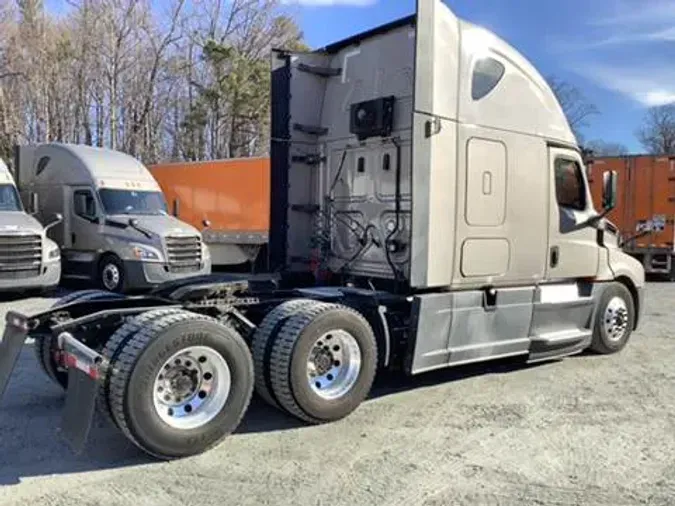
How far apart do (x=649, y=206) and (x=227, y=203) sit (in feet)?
36.8

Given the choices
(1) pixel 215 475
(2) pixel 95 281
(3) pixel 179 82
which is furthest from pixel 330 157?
(3) pixel 179 82

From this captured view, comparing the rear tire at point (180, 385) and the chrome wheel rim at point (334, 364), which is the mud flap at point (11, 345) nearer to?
the rear tire at point (180, 385)

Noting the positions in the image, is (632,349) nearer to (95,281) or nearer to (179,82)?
(95,281)

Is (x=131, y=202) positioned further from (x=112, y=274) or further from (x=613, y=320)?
(x=613, y=320)

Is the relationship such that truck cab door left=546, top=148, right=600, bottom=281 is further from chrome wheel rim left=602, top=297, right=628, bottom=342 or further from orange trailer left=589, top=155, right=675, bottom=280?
orange trailer left=589, top=155, right=675, bottom=280

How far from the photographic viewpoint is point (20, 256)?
43.9 feet

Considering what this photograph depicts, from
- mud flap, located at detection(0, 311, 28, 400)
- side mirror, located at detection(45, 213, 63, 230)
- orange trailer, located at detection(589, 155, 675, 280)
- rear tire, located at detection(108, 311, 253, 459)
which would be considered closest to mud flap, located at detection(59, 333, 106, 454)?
rear tire, located at detection(108, 311, 253, 459)

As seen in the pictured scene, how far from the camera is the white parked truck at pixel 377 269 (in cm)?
494

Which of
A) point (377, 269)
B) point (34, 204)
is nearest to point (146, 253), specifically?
point (34, 204)

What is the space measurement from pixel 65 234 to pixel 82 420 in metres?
12.4

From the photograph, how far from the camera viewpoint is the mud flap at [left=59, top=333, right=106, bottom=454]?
4.39m

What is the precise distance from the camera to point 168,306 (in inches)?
215

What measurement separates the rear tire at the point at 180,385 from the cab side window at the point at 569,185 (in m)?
4.15

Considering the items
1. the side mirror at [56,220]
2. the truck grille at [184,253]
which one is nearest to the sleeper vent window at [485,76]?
the truck grille at [184,253]
